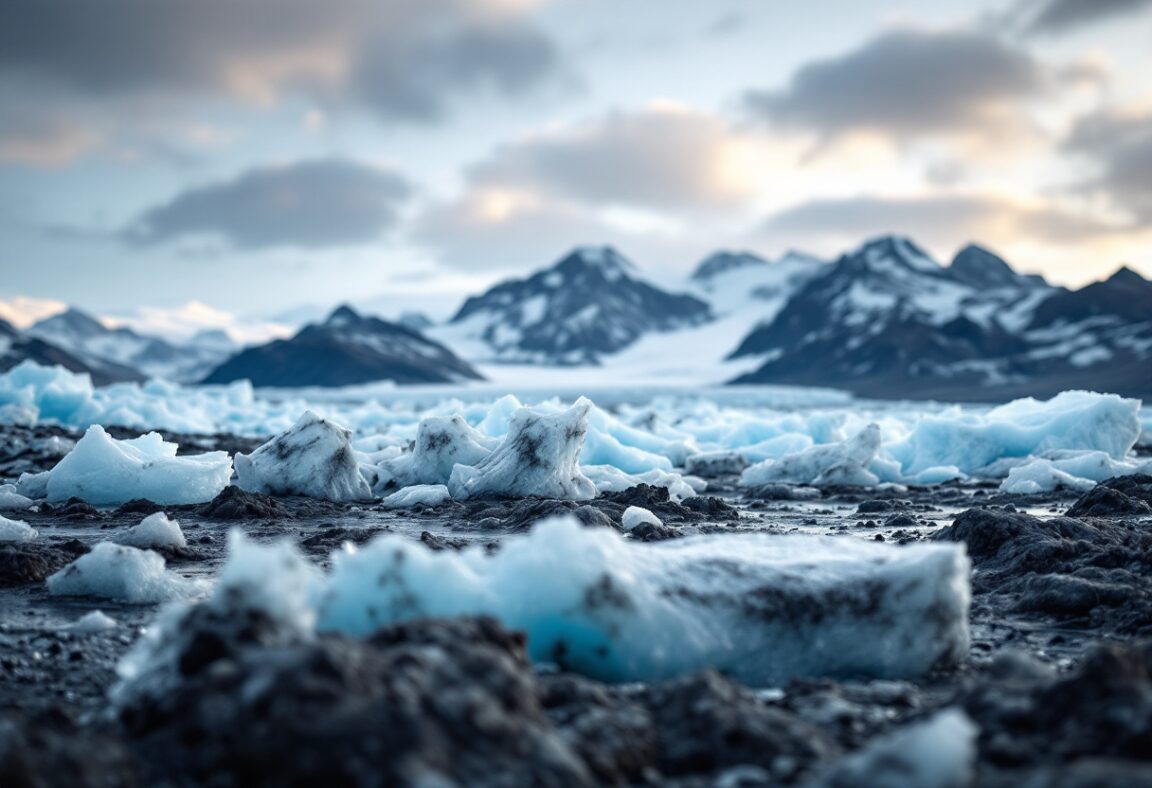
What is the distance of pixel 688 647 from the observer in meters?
4.04

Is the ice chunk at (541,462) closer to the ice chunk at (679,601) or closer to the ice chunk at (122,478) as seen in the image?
the ice chunk at (122,478)

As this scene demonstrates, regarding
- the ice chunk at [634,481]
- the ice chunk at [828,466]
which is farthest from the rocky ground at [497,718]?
the ice chunk at [828,466]

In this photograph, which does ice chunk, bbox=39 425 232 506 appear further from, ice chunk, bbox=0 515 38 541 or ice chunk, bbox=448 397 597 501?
ice chunk, bbox=0 515 38 541

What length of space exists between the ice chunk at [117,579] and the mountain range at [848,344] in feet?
181

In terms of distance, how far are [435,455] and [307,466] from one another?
1.89 m

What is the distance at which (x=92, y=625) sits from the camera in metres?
4.90

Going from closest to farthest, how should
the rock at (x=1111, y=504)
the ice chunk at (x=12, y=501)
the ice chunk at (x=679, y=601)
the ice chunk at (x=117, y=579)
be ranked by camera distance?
the ice chunk at (x=679, y=601) < the ice chunk at (x=117, y=579) < the rock at (x=1111, y=504) < the ice chunk at (x=12, y=501)

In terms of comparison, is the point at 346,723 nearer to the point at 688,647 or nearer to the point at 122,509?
the point at 688,647

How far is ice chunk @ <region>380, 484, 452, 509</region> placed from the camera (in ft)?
35.8

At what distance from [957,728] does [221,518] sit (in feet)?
26.7

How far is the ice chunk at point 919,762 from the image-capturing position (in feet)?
8.10

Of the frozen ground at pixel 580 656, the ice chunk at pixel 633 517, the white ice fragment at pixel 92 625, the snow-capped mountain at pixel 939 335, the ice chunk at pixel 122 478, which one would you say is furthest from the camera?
the snow-capped mountain at pixel 939 335

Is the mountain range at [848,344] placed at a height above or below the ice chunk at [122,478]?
above

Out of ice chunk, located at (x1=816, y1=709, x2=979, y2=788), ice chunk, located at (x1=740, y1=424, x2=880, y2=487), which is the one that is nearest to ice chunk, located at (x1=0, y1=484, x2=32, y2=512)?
ice chunk, located at (x1=740, y1=424, x2=880, y2=487)
